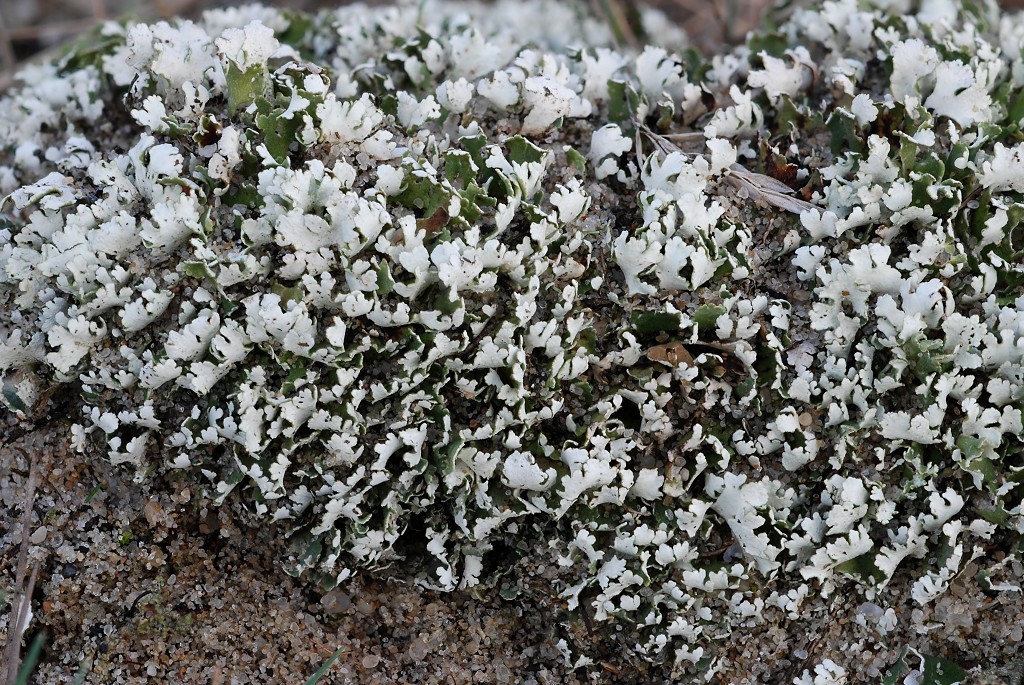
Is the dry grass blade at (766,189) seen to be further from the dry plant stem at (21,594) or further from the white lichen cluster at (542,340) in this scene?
the dry plant stem at (21,594)

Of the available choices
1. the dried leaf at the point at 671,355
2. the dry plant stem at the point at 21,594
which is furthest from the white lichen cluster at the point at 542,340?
the dry plant stem at the point at 21,594

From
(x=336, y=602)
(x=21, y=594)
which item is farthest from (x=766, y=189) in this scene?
(x=21, y=594)

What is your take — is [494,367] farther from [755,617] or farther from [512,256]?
[755,617]

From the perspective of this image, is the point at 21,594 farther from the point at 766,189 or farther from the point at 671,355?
the point at 766,189

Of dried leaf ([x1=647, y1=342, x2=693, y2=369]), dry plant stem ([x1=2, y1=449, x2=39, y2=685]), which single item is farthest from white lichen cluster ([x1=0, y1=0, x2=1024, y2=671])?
dry plant stem ([x1=2, y1=449, x2=39, y2=685])

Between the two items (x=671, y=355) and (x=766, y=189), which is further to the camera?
(x=766, y=189)

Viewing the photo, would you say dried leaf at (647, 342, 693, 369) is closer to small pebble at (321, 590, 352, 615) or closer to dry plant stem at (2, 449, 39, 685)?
small pebble at (321, 590, 352, 615)
